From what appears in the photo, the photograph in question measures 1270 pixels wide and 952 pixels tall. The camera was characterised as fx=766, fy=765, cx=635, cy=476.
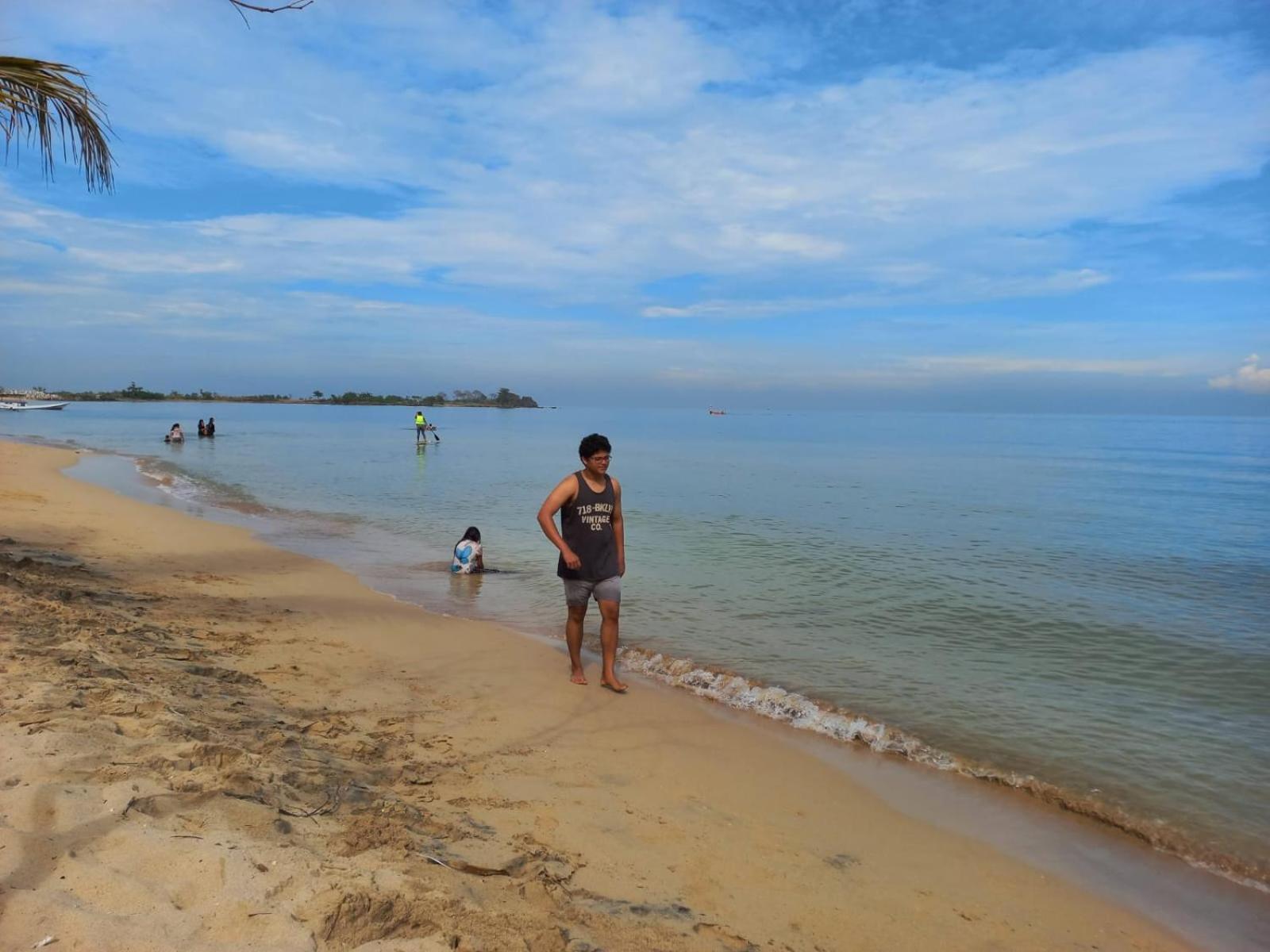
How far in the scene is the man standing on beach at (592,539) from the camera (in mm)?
6043

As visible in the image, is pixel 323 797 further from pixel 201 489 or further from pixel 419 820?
pixel 201 489

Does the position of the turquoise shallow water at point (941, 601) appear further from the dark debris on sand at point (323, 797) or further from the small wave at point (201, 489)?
the dark debris on sand at point (323, 797)

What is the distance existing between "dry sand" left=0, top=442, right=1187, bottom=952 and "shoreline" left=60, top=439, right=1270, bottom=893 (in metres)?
0.54

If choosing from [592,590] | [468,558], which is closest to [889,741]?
[592,590]

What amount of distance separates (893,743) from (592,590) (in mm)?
2578

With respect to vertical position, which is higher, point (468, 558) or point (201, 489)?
point (468, 558)

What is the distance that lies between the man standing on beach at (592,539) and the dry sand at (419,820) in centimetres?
60

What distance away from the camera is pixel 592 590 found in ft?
20.9

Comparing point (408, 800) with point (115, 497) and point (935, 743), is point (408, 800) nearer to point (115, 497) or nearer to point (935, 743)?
point (935, 743)

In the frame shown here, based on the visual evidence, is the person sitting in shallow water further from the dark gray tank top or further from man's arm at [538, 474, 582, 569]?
man's arm at [538, 474, 582, 569]

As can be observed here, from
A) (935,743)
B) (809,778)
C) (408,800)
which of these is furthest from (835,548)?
(408,800)

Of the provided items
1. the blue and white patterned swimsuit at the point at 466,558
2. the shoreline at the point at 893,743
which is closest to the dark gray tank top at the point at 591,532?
the shoreline at the point at 893,743

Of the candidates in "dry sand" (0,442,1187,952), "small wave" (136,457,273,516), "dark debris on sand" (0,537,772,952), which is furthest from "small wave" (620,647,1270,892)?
"small wave" (136,457,273,516)

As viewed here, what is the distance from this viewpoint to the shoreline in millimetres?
4328
